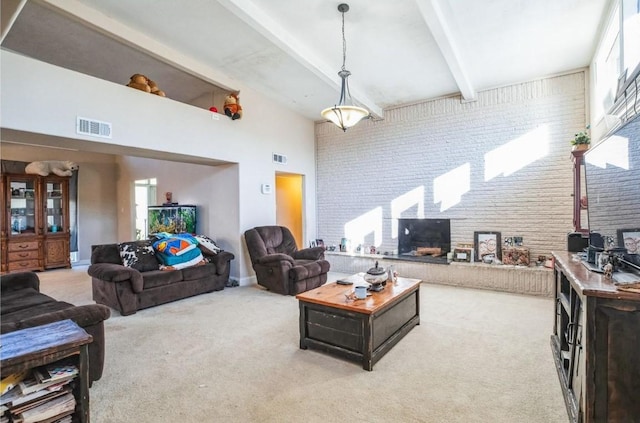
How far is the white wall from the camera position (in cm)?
309

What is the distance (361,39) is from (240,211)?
120 inches

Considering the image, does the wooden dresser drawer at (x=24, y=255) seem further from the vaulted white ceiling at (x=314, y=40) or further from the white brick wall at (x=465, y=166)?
the white brick wall at (x=465, y=166)

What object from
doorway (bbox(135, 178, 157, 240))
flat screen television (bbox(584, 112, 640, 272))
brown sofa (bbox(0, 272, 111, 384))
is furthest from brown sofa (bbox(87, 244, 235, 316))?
flat screen television (bbox(584, 112, 640, 272))

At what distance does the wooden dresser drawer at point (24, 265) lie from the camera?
6.21m

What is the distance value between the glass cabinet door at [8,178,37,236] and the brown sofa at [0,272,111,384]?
4392mm

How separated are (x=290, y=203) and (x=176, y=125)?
3.62 metres

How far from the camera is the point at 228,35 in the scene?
3811 millimetres

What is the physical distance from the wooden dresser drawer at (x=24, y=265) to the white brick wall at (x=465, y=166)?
571 centimetres

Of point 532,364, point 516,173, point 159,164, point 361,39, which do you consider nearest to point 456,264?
point 516,173

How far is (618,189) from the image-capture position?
6.31ft

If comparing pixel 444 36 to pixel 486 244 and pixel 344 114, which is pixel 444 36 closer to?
pixel 344 114

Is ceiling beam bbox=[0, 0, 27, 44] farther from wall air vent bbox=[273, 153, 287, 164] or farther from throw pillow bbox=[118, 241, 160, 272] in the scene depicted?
wall air vent bbox=[273, 153, 287, 164]

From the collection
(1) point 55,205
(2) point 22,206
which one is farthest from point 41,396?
(1) point 55,205

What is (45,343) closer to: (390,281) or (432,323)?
(390,281)
